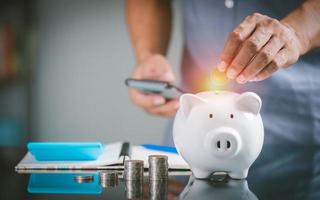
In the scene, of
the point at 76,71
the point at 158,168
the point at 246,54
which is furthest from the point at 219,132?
the point at 76,71

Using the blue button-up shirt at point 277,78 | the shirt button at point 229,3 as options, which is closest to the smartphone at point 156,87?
the blue button-up shirt at point 277,78

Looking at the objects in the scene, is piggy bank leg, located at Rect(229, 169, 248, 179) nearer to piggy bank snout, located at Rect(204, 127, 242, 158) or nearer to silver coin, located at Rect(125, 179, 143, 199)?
piggy bank snout, located at Rect(204, 127, 242, 158)

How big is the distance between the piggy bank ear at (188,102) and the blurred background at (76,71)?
0.74 metres

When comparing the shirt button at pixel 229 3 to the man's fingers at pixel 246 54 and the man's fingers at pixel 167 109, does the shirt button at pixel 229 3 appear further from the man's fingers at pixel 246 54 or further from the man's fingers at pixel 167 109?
the man's fingers at pixel 246 54

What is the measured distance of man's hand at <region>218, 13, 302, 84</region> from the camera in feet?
3.62

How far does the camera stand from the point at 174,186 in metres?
0.93

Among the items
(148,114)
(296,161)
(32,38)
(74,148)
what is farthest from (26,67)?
(296,161)

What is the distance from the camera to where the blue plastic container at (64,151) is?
1.14 m

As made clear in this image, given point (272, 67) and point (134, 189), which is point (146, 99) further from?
→ point (134, 189)

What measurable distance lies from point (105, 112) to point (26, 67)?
30 centimetres

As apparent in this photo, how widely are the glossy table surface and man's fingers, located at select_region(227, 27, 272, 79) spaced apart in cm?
20

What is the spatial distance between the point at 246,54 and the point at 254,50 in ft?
0.08

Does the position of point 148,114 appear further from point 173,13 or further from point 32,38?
point 32,38

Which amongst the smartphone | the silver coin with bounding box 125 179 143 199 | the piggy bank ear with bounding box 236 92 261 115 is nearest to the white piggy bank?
the piggy bank ear with bounding box 236 92 261 115
